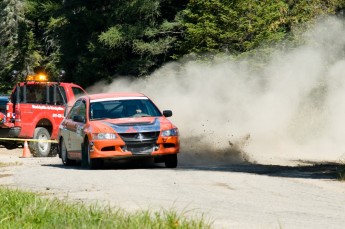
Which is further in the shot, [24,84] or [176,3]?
[176,3]

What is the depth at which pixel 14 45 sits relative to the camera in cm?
7419

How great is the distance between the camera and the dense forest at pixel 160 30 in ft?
146

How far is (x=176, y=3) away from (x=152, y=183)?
37439mm

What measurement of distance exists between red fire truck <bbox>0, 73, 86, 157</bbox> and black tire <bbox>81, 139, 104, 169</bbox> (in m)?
8.00

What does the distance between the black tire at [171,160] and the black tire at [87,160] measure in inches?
51.6

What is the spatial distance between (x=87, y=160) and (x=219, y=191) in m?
6.45

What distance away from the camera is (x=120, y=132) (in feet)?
64.1

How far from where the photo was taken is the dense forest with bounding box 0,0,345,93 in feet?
146

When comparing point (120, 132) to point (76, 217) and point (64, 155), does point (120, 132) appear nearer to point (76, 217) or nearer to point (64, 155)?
point (64, 155)

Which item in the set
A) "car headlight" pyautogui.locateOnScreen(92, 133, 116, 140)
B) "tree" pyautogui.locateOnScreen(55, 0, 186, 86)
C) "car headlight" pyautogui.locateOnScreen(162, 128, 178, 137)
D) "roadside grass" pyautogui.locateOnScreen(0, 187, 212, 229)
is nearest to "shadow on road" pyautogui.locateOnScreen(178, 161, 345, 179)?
"car headlight" pyautogui.locateOnScreen(162, 128, 178, 137)

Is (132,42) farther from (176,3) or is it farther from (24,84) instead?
(24,84)

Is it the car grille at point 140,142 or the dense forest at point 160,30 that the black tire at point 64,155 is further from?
the dense forest at point 160,30

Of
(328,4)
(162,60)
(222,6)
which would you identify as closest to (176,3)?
(162,60)

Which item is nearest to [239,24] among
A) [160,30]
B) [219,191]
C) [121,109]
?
[160,30]
